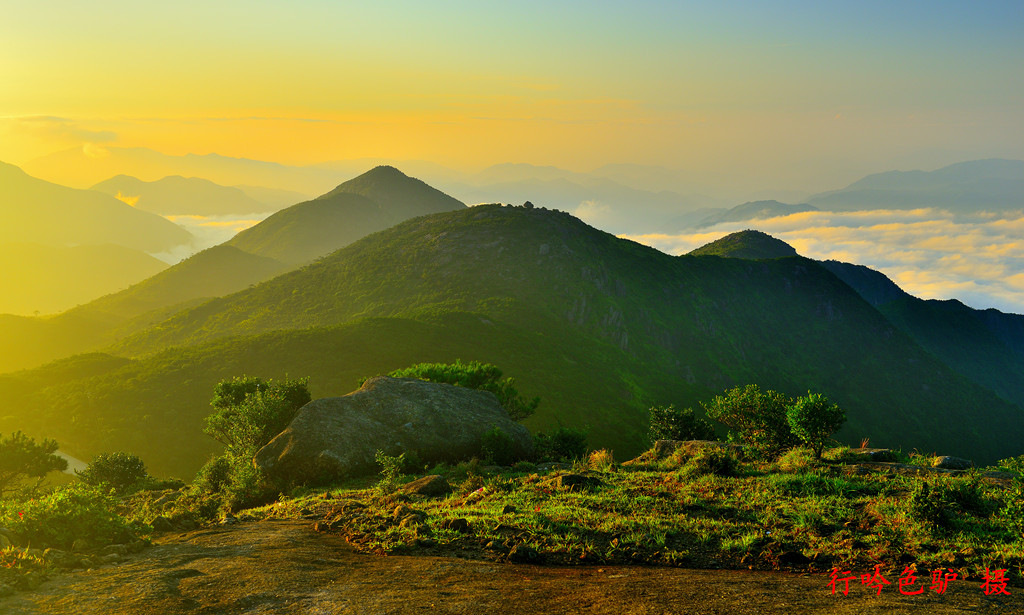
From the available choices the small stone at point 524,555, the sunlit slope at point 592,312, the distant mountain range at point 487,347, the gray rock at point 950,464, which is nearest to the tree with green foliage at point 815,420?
the gray rock at point 950,464

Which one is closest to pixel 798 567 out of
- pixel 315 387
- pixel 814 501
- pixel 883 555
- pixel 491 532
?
pixel 883 555

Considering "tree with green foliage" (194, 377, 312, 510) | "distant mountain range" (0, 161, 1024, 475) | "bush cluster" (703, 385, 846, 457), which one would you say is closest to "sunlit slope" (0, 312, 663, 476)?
"distant mountain range" (0, 161, 1024, 475)

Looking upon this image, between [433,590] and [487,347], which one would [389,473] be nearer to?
[433,590]

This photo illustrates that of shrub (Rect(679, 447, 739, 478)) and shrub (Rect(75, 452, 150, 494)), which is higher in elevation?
shrub (Rect(679, 447, 739, 478))

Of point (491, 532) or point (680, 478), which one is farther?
point (680, 478)

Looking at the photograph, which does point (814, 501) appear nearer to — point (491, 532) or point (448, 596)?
point (491, 532)

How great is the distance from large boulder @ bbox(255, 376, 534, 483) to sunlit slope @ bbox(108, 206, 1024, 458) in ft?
302

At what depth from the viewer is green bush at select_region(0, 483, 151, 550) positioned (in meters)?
14.5

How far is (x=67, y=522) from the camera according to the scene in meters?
15.1

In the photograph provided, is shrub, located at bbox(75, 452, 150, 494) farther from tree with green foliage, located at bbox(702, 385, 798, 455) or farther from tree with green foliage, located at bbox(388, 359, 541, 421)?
tree with green foliage, located at bbox(702, 385, 798, 455)

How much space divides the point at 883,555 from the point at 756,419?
32.5 m


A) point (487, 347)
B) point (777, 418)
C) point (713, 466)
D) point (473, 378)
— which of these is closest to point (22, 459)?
point (473, 378)

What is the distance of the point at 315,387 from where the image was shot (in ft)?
274

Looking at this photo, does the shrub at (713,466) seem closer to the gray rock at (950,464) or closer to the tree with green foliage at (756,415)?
the gray rock at (950,464)
